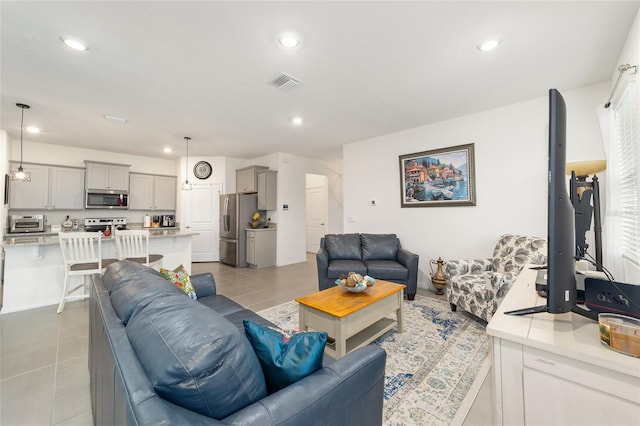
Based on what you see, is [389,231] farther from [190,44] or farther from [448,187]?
[190,44]

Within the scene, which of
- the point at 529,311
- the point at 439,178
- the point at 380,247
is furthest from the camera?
the point at 380,247

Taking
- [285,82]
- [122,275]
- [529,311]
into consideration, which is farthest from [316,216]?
[529,311]

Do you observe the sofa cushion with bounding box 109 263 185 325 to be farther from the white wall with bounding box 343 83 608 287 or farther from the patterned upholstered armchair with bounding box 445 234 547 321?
the white wall with bounding box 343 83 608 287

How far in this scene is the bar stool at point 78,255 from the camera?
314cm

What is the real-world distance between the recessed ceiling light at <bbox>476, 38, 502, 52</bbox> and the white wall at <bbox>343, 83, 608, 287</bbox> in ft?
5.03

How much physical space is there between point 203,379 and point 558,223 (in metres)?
1.29

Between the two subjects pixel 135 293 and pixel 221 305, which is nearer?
pixel 135 293

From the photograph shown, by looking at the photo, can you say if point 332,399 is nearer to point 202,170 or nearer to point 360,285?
point 360,285

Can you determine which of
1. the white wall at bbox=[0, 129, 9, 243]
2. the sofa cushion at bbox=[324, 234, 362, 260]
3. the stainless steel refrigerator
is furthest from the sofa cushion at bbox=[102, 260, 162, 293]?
the white wall at bbox=[0, 129, 9, 243]

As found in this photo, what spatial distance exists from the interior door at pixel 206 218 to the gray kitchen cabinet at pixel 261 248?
1270mm

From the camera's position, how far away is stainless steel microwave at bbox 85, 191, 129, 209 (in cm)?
548

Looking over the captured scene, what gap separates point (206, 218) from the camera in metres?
6.47

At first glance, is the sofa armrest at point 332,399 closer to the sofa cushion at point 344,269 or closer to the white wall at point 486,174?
the sofa cushion at point 344,269

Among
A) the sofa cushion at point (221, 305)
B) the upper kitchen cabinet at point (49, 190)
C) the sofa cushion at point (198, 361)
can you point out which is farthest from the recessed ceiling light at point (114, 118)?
the sofa cushion at point (198, 361)
